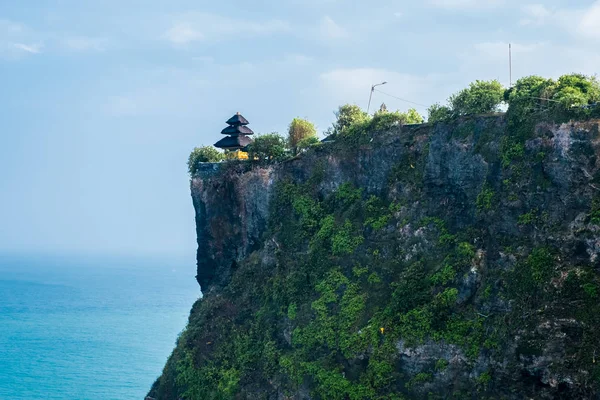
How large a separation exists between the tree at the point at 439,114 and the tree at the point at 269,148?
10.4 metres

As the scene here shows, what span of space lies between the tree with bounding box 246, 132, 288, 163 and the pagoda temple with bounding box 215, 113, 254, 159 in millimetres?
3019

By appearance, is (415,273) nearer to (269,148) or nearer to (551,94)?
(551,94)

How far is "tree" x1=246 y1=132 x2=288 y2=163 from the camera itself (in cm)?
3853

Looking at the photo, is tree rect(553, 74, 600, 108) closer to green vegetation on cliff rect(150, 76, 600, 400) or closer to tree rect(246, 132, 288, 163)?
green vegetation on cliff rect(150, 76, 600, 400)

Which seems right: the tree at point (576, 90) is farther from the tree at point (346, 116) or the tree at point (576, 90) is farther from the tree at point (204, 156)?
the tree at point (204, 156)

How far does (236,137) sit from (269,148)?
181 inches

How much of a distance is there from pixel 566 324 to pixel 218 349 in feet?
65.2

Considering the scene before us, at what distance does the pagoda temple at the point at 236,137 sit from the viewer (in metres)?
42.2

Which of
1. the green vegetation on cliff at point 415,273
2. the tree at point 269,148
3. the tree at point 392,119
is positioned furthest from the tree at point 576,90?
the tree at point 269,148

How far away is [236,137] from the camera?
4250 cm

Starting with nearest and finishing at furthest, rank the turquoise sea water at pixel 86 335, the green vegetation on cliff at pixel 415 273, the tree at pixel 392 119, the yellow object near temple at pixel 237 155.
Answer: the green vegetation on cliff at pixel 415 273 → the tree at pixel 392 119 → the yellow object near temple at pixel 237 155 → the turquoise sea water at pixel 86 335

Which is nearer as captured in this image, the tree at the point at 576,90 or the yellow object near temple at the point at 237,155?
the tree at the point at 576,90

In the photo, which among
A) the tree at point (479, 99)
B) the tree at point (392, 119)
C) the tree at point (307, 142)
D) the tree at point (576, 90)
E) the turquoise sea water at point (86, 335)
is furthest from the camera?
the turquoise sea water at point (86, 335)

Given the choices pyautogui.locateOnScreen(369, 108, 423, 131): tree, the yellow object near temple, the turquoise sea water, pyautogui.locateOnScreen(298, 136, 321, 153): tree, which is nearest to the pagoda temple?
the yellow object near temple
